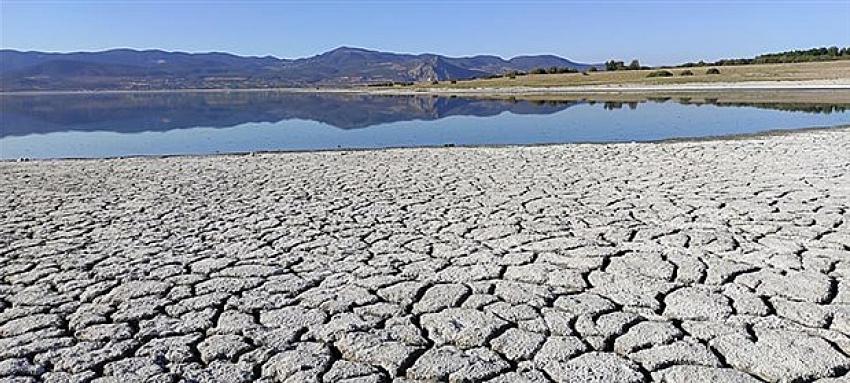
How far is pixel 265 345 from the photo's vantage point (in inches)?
115

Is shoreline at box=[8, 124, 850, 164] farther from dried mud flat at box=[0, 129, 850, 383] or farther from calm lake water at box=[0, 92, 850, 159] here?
dried mud flat at box=[0, 129, 850, 383]

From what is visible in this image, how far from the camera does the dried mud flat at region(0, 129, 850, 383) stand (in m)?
2.72

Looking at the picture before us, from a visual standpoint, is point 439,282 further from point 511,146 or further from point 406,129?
point 406,129

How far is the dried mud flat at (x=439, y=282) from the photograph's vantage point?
272 cm

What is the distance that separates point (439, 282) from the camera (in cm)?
370

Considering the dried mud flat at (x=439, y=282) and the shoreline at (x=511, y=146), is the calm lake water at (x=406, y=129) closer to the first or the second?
the shoreline at (x=511, y=146)

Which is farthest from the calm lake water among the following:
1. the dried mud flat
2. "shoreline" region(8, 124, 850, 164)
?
the dried mud flat

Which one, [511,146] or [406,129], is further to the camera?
[406,129]

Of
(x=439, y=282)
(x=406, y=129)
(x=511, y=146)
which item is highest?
(x=439, y=282)

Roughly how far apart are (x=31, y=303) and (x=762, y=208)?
16.5 ft

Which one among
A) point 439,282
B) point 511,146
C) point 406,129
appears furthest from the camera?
point 406,129

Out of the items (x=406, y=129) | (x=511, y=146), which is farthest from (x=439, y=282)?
(x=406, y=129)

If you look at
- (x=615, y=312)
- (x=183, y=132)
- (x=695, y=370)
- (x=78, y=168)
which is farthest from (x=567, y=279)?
(x=183, y=132)

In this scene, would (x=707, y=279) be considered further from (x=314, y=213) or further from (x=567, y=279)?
(x=314, y=213)
